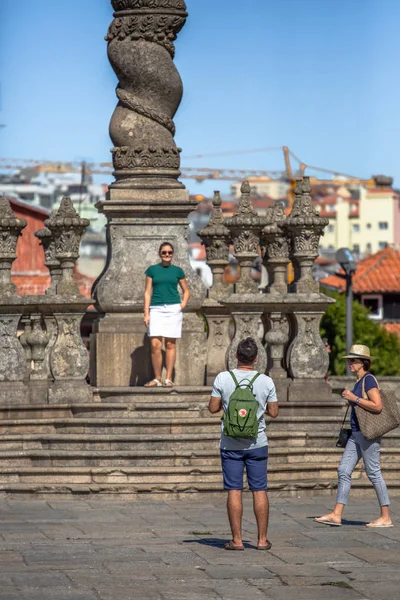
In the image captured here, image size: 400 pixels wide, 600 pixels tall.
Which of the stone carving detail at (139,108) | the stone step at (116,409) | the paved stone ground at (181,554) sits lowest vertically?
the paved stone ground at (181,554)

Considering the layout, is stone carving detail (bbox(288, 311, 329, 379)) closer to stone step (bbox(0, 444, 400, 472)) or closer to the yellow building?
stone step (bbox(0, 444, 400, 472))

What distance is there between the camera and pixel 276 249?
1952 cm

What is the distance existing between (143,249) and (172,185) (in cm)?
77

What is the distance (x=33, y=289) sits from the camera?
5891cm

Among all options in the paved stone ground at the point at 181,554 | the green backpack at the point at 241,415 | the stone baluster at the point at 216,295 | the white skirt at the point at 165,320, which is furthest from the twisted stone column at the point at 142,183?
the green backpack at the point at 241,415

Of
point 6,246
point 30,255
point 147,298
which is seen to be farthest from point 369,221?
point 6,246

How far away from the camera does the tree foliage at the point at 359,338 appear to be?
54.0 meters

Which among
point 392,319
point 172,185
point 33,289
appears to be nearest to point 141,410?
point 172,185

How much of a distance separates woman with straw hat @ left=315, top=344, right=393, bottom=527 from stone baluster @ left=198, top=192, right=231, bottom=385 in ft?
16.5

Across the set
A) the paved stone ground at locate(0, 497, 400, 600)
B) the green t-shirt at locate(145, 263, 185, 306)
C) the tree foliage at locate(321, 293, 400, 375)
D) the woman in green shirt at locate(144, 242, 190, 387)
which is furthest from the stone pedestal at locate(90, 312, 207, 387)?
the tree foliage at locate(321, 293, 400, 375)

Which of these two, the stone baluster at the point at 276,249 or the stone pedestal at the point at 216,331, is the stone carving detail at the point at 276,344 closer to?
the stone baluster at the point at 276,249

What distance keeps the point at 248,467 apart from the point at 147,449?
408 cm

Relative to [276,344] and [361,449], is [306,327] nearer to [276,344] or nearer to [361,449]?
[276,344]

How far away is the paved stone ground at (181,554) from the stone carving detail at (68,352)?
98.3 inches
